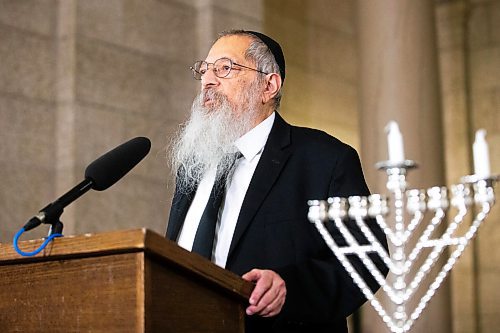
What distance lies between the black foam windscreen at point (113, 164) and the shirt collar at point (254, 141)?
109 centimetres

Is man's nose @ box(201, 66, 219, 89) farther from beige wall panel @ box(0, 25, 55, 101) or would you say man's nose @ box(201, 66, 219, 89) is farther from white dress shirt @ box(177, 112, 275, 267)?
beige wall panel @ box(0, 25, 55, 101)

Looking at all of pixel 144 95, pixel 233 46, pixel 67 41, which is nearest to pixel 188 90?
pixel 144 95

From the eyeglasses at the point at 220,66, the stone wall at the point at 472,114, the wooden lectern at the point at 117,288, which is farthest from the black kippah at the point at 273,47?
the stone wall at the point at 472,114

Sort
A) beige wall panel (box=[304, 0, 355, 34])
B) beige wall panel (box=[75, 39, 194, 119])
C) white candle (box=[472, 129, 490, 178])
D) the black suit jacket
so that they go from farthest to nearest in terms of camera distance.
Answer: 1. beige wall panel (box=[304, 0, 355, 34])
2. beige wall panel (box=[75, 39, 194, 119])
3. the black suit jacket
4. white candle (box=[472, 129, 490, 178])

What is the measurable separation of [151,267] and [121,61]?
17.2 feet

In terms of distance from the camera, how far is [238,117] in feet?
15.5

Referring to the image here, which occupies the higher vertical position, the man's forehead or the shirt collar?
the man's forehead

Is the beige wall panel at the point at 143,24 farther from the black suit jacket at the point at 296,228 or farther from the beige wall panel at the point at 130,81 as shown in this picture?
the black suit jacket at the point at 296,228

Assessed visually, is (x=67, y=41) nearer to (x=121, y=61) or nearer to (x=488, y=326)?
(x=121, y=61)

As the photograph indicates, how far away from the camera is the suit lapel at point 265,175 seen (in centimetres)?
408

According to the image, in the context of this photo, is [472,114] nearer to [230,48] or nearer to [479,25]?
[479,25]

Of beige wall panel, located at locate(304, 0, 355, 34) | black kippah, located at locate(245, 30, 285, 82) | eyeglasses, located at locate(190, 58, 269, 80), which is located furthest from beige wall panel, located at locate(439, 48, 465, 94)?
eyeglasses, located at locate(190, 58, 269, 80)

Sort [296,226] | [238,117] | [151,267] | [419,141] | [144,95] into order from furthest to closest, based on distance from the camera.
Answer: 1. [419,141]
2. [144,95]
3. [238,117]
4. [296,226]
5. [151,267]

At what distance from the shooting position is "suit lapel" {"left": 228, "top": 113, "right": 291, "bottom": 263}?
161 inches
